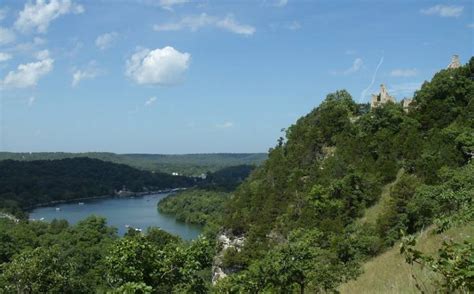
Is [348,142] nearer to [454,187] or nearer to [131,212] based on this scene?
[454,187]

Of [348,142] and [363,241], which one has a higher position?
[348,142]

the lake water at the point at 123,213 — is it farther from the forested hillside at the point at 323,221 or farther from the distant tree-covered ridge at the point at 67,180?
the forested hillside at the point at 323,221

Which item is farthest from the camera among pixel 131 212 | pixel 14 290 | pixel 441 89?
pixel 131 212

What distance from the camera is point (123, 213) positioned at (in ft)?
408

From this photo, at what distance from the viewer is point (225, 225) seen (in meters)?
50.1

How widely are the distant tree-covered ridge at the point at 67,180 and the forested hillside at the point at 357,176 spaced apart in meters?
82.6

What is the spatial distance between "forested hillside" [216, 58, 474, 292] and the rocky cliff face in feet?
2.33

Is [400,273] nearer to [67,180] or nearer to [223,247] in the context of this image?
[223,247]

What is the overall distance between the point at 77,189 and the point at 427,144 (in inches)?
5451

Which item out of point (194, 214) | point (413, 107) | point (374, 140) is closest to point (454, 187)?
point (374, 140)

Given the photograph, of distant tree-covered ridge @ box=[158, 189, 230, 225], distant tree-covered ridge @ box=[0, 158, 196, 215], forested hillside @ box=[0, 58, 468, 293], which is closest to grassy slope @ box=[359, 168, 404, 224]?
forested hillside @ box=[0, 58, 468, 293]

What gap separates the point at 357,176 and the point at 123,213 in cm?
9565

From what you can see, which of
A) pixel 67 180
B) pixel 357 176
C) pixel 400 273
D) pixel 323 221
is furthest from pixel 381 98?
pixel 67 180

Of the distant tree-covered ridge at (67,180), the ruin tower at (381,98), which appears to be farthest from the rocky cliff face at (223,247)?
the distant tree-covered ridge at (67,180)
